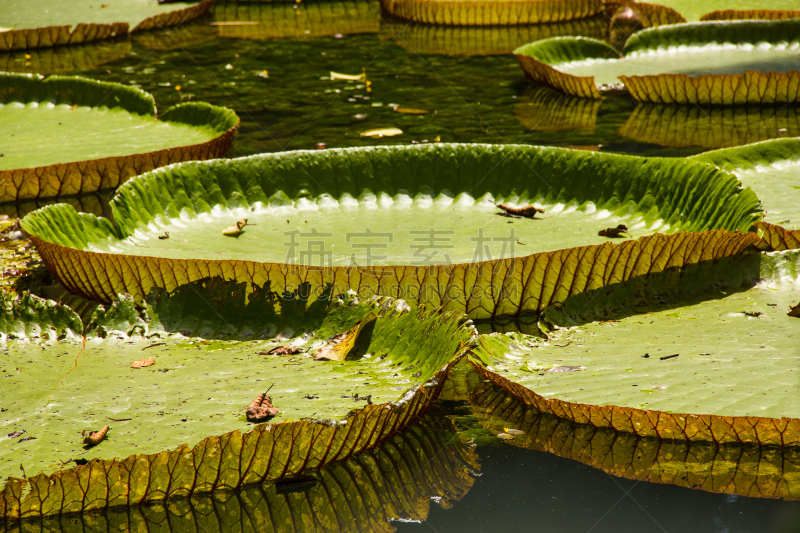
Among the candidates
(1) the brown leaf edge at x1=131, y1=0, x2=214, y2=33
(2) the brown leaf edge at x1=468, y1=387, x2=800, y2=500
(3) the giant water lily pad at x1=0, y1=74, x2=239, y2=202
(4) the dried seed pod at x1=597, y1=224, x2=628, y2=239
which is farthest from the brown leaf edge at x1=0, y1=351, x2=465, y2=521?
(1) the brown leaf edge at x1=131, y1=0, x2=214, y2=33

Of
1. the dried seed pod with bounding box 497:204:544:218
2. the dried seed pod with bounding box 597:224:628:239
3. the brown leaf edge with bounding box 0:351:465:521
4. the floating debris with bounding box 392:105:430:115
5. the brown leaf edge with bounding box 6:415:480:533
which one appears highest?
the floating debris with bounding box 392:105:430:115

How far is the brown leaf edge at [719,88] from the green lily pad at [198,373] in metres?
3.36

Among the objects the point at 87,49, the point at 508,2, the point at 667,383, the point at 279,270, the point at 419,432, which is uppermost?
the point at 508,2

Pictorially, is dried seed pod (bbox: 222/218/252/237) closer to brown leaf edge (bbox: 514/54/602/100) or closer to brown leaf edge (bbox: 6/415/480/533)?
brown leaf edge (bbox: 6/415/480/533)

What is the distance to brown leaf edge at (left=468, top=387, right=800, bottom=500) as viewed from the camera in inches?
63.3

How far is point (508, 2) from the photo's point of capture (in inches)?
288

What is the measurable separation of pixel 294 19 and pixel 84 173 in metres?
5.02

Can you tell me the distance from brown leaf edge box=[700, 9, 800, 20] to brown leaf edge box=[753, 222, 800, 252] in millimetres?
4691

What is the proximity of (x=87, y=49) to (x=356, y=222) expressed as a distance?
506cm

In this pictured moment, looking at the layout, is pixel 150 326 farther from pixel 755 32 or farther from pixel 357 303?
pixel 755 32

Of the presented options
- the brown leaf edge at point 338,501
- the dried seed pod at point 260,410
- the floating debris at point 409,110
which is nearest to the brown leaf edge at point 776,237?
the brown leaf edge at point 338,501

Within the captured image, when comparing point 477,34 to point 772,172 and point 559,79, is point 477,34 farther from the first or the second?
point 772,172

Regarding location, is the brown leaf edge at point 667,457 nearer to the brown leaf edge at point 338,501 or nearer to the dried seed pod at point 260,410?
the brown leaf edge at point 338,501

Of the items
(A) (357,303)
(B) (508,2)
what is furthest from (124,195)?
(B) (508,2)
